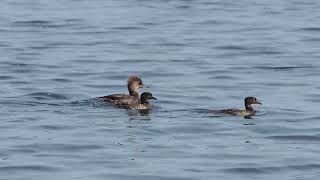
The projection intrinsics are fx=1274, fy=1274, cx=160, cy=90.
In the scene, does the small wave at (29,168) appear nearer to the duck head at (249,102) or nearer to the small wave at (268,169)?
the small wave at (268,169)

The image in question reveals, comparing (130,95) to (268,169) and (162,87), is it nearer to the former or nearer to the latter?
(162,87)

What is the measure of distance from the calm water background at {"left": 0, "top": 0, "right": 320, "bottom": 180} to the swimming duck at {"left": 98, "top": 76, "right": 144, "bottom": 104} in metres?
0.24

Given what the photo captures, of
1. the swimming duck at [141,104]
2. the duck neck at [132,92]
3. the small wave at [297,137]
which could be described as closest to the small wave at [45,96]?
the duck neck at [132,92]

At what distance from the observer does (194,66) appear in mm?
26109

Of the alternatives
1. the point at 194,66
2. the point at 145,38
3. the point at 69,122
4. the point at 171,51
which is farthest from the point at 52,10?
the point at 69,122

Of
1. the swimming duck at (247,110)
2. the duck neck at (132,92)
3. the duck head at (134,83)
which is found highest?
the duck head at (134,83)

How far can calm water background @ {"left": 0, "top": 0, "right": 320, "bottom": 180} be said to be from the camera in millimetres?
16781

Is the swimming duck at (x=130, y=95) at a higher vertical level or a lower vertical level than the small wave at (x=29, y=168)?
higher

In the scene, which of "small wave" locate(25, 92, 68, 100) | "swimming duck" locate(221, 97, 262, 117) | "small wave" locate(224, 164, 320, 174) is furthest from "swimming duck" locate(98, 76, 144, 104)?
"small wave" locate(224, 164, 320, 174)

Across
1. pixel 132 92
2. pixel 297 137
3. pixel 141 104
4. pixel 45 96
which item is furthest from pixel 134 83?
pixel 297 137

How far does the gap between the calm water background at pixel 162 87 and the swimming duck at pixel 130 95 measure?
0.24 meters

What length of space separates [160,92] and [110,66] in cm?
352

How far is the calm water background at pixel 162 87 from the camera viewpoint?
16.8 meters

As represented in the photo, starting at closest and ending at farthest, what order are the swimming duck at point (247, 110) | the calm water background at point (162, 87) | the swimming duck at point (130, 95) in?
1. the calm water background at point (162, 87)
2. the swimming duck at point (247, 110)
3. the swimming duck at point (130, 95)
